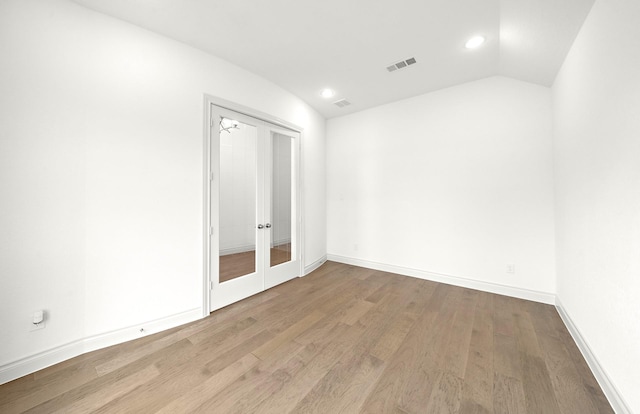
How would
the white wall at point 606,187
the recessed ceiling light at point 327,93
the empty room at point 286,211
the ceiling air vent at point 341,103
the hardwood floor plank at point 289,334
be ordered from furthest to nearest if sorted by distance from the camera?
the ceiling air vent at point 341,103, the recessed ceiling light at point 327,93, the hardwood floor plank at point 289,334, the empty room at point 286,211, the white wall at point 606,187

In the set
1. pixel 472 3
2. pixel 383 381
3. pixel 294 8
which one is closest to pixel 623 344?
pixel 383 381

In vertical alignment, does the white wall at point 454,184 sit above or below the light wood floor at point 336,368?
above

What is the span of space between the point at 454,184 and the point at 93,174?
175 inches

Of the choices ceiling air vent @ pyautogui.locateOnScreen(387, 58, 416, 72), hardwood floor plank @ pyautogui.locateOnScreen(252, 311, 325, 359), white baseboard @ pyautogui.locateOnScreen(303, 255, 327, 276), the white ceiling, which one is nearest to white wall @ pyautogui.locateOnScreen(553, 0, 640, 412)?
the white ceiling

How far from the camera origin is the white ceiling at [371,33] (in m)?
2.01

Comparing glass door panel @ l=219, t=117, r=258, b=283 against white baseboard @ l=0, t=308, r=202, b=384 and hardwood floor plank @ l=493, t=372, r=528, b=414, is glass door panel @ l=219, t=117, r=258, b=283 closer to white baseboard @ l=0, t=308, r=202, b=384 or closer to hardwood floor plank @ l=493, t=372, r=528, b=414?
white baseboard @ l=0, t=308, r=202, b=384

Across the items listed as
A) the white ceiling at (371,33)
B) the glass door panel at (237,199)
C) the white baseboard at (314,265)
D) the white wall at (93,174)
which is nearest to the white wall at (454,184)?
the white baseboard at (314,265)

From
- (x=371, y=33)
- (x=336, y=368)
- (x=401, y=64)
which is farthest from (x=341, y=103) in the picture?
(x=336, y=368)

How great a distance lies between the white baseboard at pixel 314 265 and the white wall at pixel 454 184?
1.23ft

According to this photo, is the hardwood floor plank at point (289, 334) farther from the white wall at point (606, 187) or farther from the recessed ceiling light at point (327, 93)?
the recessed ceiling light at point (327, 93)

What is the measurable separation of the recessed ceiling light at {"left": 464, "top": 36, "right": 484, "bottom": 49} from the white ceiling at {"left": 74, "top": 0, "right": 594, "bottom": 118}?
0.24 feet

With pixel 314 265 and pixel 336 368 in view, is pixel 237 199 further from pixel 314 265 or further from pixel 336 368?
pixel 336 368

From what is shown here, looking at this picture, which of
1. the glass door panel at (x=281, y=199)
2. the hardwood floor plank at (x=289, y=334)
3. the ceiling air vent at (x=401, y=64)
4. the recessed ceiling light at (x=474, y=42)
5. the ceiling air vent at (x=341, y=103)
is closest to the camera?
the hardwood floor plank at (x=289, y=334)

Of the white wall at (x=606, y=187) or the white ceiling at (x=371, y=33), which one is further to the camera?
the white ceiling at (x=371, y=33)
